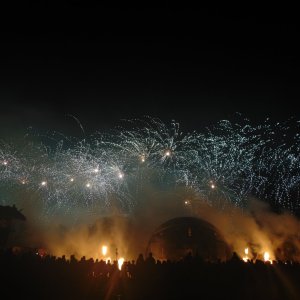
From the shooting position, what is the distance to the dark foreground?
11695 millimetres

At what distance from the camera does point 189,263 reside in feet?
39.4

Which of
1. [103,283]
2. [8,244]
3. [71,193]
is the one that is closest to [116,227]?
[71,193]

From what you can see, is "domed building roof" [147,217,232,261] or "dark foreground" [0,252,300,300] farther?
"domed building roof" [147,217,232,261]

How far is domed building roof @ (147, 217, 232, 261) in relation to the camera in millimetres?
23516

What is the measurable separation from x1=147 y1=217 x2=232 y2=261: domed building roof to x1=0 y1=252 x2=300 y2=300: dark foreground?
11.0 metres

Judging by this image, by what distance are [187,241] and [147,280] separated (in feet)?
40.5

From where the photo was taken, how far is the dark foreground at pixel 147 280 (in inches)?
460

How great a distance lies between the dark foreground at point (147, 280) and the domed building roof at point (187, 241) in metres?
11.0

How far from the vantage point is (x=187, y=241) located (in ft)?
78.2

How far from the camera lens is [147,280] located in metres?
11.9

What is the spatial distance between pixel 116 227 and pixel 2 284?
19.1m

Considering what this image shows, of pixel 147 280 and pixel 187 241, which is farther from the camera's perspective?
pixel 187 241

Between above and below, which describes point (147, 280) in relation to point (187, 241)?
below

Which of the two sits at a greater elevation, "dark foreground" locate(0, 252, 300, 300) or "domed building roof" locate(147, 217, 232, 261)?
"domed building roof" locate(147, 217, 232, 261)
